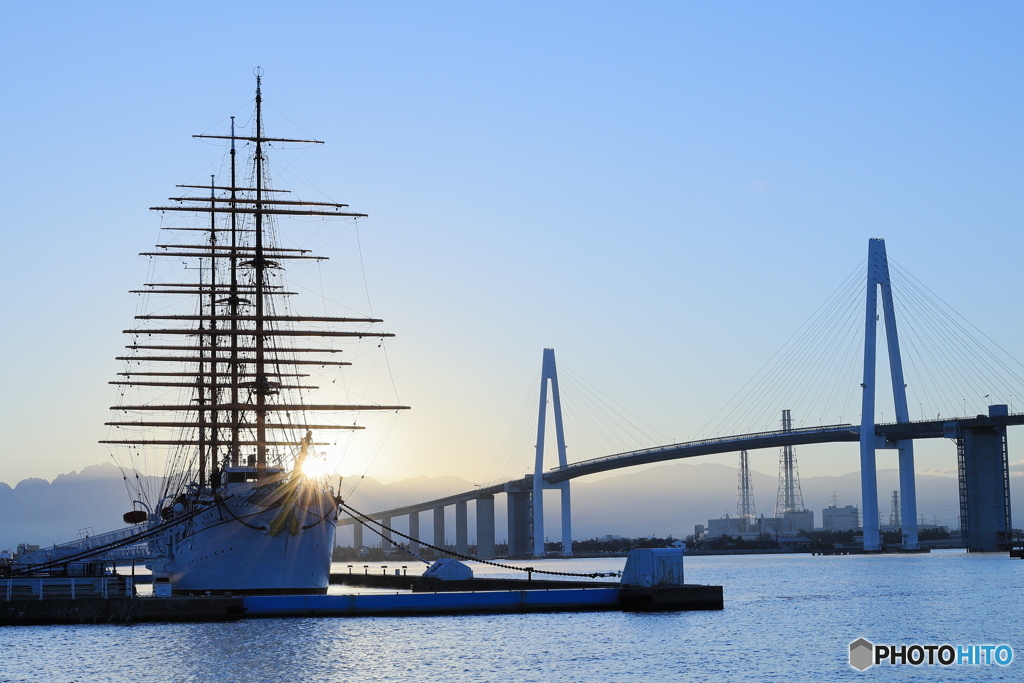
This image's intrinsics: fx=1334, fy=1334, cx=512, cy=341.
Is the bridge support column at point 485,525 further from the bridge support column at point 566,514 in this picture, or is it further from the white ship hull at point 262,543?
the white ship hull at point 262,543

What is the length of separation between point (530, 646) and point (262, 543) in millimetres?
14486

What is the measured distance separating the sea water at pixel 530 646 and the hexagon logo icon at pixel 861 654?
308 mm

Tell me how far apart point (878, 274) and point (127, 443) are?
60710 mm

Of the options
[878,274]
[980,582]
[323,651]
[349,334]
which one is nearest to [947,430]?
[878,274]

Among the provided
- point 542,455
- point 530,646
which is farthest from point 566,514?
point 530,646

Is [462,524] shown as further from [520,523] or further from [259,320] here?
Answer: [259,320]

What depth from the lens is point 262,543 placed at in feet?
156

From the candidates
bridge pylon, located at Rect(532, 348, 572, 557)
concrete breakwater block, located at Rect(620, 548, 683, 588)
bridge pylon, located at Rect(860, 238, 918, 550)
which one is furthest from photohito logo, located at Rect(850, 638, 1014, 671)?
bridge pylon, located at Rect(532, 348, 572, 557)

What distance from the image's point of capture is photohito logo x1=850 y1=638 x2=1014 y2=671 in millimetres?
33156

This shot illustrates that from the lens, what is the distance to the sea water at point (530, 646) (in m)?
31.1

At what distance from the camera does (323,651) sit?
35.0m

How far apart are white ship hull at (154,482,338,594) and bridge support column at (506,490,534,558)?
88668 mm

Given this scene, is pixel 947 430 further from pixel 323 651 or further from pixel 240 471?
pixel 323 651

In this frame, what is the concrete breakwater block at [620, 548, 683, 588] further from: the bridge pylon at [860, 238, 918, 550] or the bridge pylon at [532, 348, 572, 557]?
the bridge pylon at [532, 348, 572, 557]
